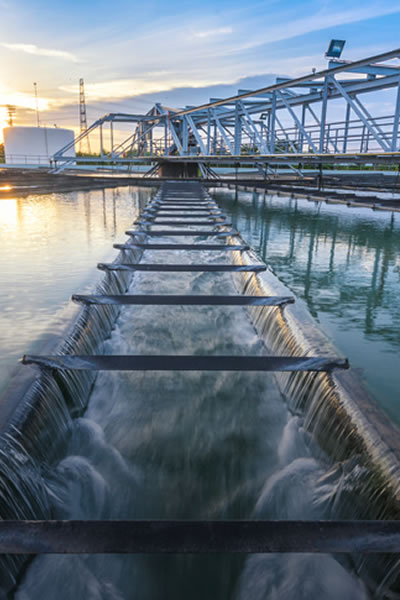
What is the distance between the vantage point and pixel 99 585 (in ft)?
6.51

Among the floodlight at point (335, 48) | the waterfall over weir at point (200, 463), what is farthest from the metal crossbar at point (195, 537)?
the floodlight at point (335, 48)

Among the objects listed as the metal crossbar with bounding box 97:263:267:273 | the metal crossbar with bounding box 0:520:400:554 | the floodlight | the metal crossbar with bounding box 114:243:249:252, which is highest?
the floodlight

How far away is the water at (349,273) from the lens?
11.6 feet

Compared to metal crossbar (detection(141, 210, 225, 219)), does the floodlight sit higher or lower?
higher

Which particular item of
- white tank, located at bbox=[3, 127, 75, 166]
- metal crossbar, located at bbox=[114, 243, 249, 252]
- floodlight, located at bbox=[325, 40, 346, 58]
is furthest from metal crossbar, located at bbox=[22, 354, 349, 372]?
white tank, located at bbox=[3, 127, 75, 166]

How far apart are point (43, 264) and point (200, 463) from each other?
4.32 metres

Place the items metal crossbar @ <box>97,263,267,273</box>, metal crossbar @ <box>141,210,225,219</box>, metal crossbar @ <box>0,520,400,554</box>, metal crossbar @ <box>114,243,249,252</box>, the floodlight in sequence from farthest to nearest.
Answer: the floodlight → metal crossbar @ <box>141,210,225,219</box> → metal crossbar @ <box>114,243,249,252</box> → metal crossbar @ <box>97,263,267,273</box> → metal crossbar @ <box>0,520,400,554</box>

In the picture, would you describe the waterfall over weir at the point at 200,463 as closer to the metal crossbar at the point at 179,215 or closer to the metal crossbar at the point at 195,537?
the metal crossbar at the point at 195,537

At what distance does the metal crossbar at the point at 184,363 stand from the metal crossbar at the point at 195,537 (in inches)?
49.1

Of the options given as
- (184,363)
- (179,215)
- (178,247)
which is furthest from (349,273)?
(179,215)

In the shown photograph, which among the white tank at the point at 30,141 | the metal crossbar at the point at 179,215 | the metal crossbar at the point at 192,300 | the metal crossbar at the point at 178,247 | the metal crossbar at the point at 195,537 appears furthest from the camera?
the white tank at the point at 30,141

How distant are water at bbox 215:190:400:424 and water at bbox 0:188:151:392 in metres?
2.47

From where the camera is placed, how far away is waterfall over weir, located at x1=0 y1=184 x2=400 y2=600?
6.49 feet

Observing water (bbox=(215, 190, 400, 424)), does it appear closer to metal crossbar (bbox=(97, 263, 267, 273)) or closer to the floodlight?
metal crossbar (bbox=(97, 263, 267, 273))
